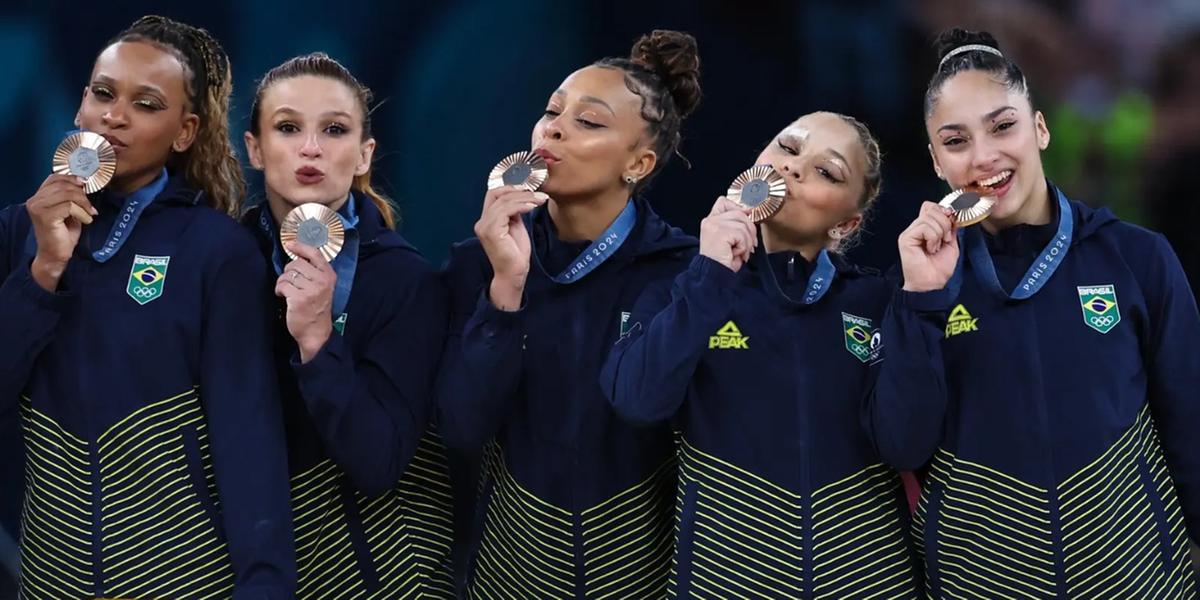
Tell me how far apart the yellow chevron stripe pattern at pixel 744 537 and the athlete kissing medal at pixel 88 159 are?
144 cm

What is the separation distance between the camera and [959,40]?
12.7ft

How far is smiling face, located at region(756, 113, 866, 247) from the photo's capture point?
3.80 m

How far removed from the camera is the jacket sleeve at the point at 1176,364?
357 cm

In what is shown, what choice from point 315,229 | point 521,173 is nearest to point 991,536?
point 521,173

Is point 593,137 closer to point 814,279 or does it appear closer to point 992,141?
point 814,279

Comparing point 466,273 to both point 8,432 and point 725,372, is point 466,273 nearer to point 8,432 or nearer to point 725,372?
point 725,372

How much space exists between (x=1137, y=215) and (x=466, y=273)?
3.07 meters

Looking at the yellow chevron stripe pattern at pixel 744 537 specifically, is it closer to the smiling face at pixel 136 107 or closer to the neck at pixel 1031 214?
the neck at pixel 1031 214

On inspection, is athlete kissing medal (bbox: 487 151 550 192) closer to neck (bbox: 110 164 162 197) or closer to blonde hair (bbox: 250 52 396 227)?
blonde hair (bbox: 250 52 396 227)

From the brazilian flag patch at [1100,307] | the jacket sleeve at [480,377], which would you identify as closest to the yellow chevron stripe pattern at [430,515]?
the jacket sleeve at [480,377]

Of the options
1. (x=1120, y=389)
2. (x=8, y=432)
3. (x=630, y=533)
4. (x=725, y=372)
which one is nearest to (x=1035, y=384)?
(x=1120, y=389)

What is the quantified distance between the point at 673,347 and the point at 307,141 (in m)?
1.02

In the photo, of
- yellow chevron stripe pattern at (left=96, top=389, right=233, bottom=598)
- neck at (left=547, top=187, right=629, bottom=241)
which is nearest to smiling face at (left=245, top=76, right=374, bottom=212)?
neck at (left=547, top=187, right=629, bottom=241)

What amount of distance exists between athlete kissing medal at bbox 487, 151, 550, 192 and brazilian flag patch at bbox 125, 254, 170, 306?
0.74 meters
